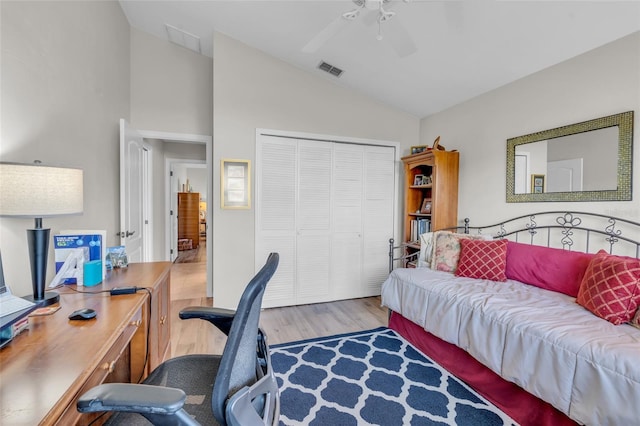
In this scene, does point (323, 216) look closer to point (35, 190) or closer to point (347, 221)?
point (347, 221)

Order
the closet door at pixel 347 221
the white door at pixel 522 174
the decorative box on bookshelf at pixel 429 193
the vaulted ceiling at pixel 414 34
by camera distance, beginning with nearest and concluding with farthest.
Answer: the vaulted ceiling at pixel 414 34
the white door at pixel 522 174
the decorative box on bookshelf at pixel 429 193
the closet door at pixel 347 221

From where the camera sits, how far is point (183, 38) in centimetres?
331

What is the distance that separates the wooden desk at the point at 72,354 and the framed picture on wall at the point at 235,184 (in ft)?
5.12

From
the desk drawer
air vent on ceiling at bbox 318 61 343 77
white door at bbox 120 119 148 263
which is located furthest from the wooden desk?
air vent on ceiling at bbox 318 61 343 77

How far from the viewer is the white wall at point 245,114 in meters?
3.14

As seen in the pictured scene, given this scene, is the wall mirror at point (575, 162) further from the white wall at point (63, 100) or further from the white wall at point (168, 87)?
the white wall at point (63, 100)

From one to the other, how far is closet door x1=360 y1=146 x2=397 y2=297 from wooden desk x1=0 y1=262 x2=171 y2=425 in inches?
103

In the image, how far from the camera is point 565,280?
207cm

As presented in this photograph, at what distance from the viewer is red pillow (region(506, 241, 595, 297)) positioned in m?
2.03

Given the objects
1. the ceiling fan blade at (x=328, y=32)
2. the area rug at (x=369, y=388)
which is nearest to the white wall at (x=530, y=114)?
the area rug at (x=369, y=388)

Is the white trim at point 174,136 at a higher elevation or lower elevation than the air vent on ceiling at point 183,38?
lower

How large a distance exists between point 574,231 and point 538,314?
1.07 metres

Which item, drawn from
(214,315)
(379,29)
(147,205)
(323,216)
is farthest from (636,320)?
(147,205)

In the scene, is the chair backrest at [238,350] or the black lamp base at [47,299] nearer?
the chair backrest at [238,350]
